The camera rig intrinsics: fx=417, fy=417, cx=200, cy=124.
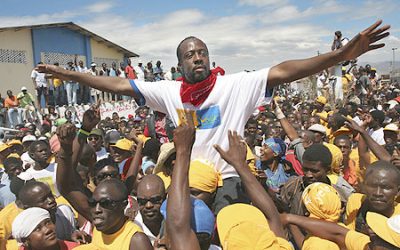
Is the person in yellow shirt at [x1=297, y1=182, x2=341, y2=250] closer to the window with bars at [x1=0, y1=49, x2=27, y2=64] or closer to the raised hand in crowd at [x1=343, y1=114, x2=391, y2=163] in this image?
the raised hand in crowd at [x1=343, y1=114, x2=391, y2=163]

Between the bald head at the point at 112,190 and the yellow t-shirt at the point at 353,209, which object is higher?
the bald head at the point at 112,190

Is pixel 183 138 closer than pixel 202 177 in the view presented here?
Yes

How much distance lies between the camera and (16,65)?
19.0 meters

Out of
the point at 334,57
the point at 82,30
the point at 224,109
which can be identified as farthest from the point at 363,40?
the point at 82,30

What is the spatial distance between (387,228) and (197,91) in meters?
1.38

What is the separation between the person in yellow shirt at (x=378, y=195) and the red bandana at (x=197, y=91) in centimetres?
132

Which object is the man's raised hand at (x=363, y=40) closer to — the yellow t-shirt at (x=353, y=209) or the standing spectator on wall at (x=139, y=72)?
the yellow t-shirt at (x=353, y=209)

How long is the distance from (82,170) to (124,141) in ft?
4.44

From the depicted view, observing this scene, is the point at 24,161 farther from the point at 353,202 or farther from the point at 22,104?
the point at 22,104

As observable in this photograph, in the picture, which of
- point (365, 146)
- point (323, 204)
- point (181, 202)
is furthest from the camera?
point (365, 146)

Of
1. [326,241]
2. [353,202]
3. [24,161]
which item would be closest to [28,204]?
[326,241]

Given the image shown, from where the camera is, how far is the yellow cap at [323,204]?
9.35 ft

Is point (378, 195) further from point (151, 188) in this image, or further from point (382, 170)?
point (151, 188)

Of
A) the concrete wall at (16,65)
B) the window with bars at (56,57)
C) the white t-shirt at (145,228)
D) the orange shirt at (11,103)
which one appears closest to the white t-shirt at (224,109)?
the white t-shirt at (145,228)
